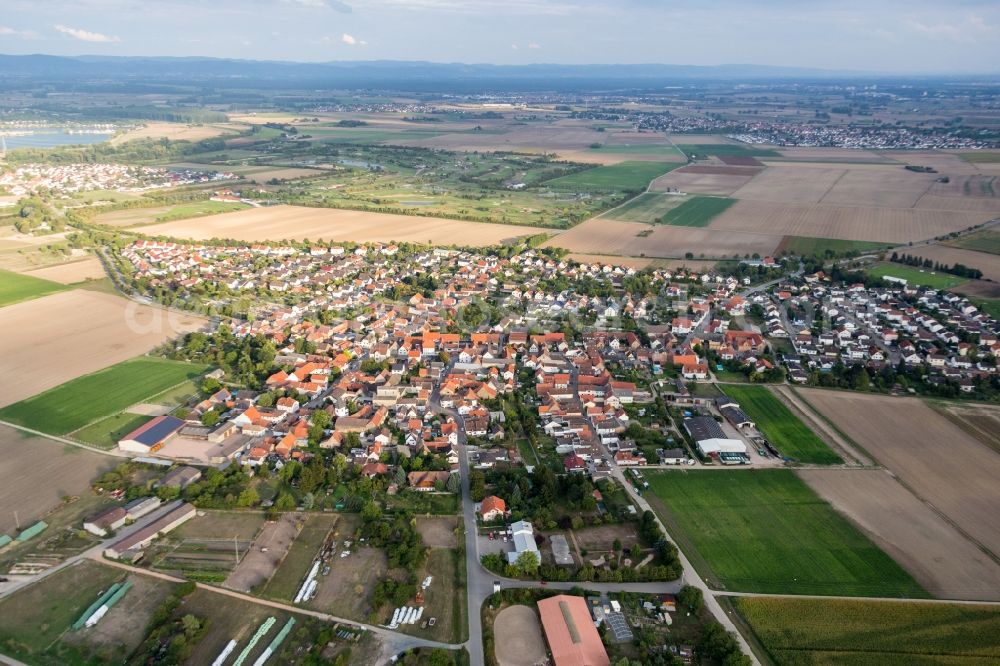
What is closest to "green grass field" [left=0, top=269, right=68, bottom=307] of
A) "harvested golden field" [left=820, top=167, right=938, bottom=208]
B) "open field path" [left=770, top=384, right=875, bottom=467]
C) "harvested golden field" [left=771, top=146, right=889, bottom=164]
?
"open field path" [left=770, top=384, right=875, bottom=467]

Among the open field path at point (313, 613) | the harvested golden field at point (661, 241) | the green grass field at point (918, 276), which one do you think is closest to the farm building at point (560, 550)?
the open field path at point (313, 613)

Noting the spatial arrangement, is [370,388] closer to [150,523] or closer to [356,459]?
[356,459]

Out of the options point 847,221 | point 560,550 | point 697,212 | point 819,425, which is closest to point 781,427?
point 819,425

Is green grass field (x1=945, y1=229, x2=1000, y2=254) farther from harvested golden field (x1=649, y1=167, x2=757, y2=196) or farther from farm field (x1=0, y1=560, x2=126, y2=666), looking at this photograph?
farm field (x1=0, y1=560, x2=126, y2=666)

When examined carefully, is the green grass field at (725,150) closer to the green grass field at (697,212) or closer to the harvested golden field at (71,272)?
the green grass field at (697,212)

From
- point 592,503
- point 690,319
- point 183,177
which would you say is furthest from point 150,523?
point 183,177

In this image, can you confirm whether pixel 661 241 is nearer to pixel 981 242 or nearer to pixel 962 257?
pixel 962 257
